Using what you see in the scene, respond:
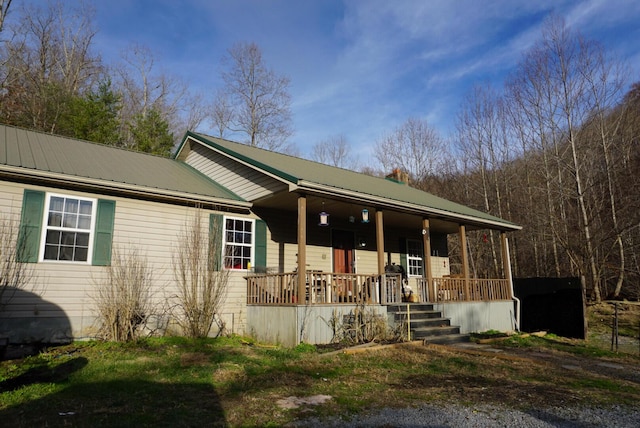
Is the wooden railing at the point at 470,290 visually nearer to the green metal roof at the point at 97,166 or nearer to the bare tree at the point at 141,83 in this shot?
the green metal roof at the point at 97,166

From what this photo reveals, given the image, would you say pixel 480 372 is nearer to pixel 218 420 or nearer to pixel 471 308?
pixel 218 420

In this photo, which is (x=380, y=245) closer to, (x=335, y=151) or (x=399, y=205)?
(x=399, y=205)

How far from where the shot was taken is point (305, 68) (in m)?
22.5

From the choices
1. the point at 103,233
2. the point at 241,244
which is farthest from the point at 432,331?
the point at 103,233

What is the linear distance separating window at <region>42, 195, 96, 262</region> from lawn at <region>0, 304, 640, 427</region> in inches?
71.0

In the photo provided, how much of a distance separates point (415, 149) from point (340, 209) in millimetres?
19431

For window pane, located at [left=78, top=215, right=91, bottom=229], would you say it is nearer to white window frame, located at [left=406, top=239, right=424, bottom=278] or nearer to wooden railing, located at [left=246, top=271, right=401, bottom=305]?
wooden railing, located at [left=246, top=271, right=401, bottom=305]

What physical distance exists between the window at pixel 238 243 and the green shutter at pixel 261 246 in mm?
143

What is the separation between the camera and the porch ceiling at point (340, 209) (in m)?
10.6

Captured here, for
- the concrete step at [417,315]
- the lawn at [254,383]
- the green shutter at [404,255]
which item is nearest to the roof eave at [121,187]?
the lawn at [254,383]

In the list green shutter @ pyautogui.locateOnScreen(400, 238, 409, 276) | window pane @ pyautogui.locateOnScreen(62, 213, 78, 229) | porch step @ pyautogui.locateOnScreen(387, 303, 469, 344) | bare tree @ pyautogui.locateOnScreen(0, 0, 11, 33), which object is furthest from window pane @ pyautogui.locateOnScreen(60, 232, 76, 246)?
bare tree @ pyautogui.locateOnScreen(0, 0, 11, 33)

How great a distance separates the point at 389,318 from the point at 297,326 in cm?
254

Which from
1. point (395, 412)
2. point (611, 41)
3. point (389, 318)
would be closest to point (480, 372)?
point (395, 412)

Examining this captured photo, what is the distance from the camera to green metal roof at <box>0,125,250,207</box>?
8469 millimetres
